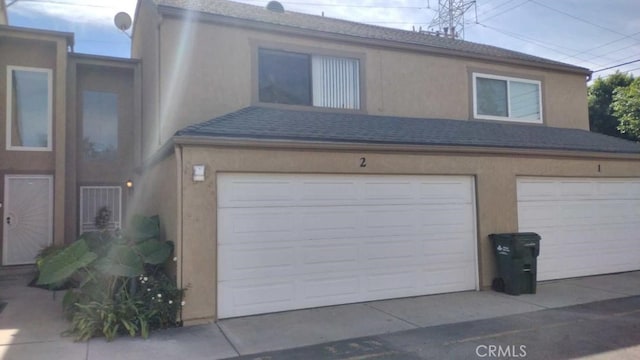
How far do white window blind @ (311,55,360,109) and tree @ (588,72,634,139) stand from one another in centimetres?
1793

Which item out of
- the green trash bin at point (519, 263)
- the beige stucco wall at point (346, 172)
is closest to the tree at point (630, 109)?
the beige stucco wall at point (346, 172)

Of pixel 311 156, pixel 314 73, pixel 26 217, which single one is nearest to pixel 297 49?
pixel 314 73

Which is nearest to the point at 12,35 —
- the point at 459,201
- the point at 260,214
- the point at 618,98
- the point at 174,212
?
the point at 174,212

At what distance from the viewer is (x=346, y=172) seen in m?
8.69

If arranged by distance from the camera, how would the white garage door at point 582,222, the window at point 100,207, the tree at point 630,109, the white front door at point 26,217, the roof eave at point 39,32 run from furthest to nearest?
1. the tree at point 630,109
2. the window at point 100,207
3. the white front door at point 26,217
4. the roof eave at point 39,32
5. the white garage door at point 582,222

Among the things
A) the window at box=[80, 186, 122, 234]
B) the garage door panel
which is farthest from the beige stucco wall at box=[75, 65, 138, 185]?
the garage door panel

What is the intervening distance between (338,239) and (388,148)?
1.99 metres

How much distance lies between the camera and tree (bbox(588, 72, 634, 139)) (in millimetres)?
23172

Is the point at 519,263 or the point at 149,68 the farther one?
the point at 149,68

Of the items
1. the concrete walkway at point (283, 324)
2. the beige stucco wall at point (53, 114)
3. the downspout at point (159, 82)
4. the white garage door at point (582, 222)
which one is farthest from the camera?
the beige stucco wall at point (53, 114)

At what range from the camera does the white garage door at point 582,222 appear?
10.5 metres

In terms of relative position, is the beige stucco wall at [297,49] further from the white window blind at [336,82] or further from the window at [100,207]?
the window at [100,207]

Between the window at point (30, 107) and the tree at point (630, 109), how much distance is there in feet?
70.4

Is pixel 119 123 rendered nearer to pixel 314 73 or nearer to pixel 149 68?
pixel 149 68
